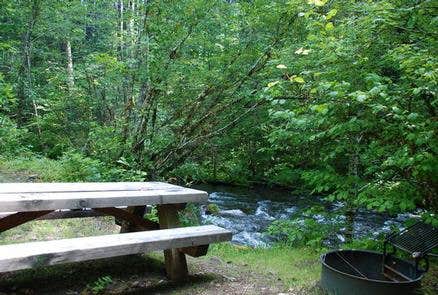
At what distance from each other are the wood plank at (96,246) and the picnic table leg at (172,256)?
0.37 metres

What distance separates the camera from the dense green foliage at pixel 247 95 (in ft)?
13.6

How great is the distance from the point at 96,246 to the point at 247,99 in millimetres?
6275

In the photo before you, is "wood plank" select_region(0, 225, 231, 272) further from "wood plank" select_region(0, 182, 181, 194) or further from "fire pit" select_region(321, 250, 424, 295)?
"fire pit" select_region(321, 250, 424, 295)

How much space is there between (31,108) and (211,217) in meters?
8.33

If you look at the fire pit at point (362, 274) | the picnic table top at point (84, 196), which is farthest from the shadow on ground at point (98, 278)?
the fire pit at point (362, 274)

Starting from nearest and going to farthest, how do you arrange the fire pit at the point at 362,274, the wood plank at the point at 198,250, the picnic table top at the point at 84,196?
1. the picnic table top at the point at 84,196
2. the fire pit at the point at 362,274
3. the wood plank at the point at 198,250

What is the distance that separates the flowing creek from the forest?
73cm

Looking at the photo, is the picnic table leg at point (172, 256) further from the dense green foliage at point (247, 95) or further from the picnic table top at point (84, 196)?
the dense green foliage at point (247, 95)

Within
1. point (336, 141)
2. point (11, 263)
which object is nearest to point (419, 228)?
point (336, 141)

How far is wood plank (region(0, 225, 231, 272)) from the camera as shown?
2.65 m

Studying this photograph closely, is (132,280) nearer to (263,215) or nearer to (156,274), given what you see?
(156,274)

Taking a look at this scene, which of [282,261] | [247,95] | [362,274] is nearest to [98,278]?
[282,261]

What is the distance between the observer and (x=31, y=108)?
1417 cm

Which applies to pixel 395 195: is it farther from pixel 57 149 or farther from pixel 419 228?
pixel 57 149
